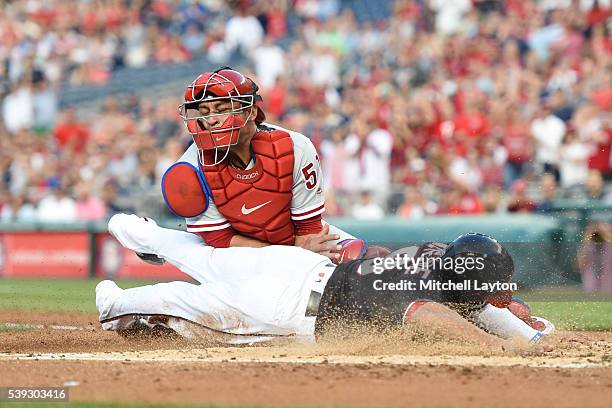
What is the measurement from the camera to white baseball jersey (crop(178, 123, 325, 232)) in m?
8.11

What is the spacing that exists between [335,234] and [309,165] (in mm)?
569

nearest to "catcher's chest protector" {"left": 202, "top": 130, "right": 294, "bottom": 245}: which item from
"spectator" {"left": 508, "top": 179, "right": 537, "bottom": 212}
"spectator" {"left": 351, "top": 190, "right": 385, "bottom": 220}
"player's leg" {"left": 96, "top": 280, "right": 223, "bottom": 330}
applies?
"player's leg" {"left": 96, "top": 280, "right": 223, "bottom": 330}

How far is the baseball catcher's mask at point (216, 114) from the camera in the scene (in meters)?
7.82

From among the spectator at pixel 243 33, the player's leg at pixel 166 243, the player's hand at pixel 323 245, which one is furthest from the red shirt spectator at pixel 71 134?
the player's hand at pixel 323 245

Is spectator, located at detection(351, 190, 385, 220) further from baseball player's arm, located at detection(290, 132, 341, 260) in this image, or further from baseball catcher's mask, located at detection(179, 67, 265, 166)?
baseball catcher's mask, located at detection(179, 67, 265, 166)

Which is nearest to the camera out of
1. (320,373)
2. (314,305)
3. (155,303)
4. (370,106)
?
(320,373)

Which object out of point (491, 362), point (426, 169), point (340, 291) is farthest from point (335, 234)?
point (426, 169)

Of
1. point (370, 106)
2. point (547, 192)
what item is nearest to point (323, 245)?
point (547, 192)

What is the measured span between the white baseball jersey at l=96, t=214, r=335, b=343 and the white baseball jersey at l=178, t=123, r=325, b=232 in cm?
35

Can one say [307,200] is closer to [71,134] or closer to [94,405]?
[94,405]

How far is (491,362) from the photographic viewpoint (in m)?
6.58

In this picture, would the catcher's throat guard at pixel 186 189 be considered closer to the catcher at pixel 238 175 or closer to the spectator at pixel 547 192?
the catcher at pixel 238 175

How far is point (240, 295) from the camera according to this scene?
7238mm

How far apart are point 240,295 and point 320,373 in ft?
3.97
